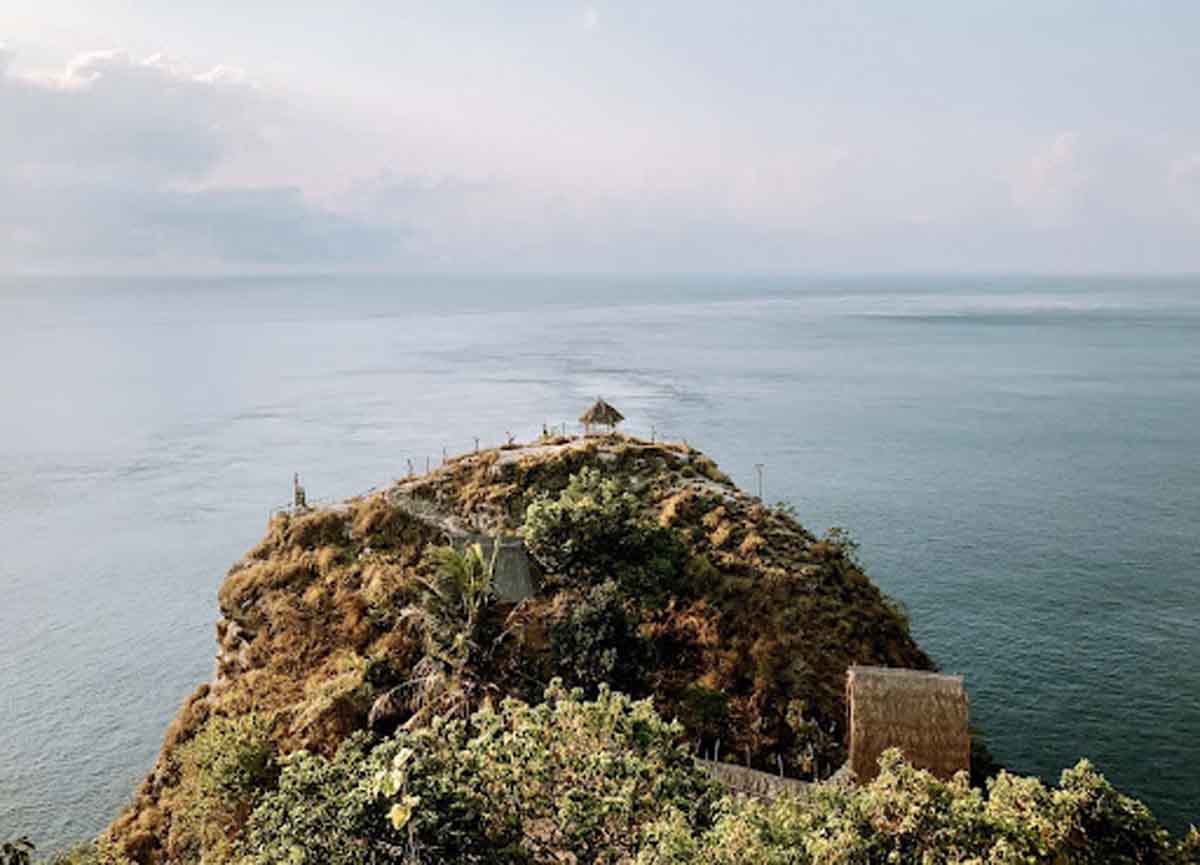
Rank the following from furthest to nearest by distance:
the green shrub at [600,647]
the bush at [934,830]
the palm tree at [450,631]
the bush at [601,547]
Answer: the bush at [601,547], the green shrub at [600,647], the palm tree at [450,631], the bush at [934,830]

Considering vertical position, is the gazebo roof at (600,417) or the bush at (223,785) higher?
the gazebo roof at (600,417)

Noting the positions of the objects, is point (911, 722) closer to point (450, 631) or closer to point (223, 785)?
point (450, 631)

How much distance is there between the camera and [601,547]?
3381 cm

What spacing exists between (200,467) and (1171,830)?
82.5 meters

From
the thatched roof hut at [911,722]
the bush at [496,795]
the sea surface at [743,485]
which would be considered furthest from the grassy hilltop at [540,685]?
the sea surface at [743,485]

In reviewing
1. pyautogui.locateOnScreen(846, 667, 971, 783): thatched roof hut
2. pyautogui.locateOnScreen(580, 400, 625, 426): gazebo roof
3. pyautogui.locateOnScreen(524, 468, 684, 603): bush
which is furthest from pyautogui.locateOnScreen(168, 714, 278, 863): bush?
pyautogui.locateOnScreen(580, 400, 625, 426): gazebo roof

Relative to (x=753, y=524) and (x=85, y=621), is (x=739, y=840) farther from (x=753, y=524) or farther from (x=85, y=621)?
(x=85, y=621)

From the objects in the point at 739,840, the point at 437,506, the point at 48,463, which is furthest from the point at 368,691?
the point at 48,463

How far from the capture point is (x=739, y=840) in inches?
560

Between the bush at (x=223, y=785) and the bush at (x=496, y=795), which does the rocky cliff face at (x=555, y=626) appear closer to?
the bush at (x=223, y=785)

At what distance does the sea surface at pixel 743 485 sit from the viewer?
40750mm

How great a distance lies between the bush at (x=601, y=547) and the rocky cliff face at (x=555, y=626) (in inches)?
19.4

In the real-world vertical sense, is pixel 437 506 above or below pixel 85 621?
above

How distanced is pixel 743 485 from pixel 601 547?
44.2 metres
